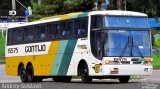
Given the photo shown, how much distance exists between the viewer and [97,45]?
25422 millimetres

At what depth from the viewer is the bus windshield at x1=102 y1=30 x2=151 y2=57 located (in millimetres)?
25047

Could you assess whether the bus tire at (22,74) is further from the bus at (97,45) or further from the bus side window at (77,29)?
the bus side window at (77,29)

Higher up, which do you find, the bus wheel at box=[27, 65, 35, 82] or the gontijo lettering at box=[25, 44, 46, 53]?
the gontijo lettering at box=[25, 44, 46, 53]

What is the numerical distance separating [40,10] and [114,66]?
24.9 meters

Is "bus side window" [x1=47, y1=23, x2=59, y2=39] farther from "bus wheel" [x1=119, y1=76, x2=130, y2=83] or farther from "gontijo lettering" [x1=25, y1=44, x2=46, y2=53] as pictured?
"bus wheel" [x1=119, y1=76, x2=130, y2=83]

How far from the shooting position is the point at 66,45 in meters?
27.4

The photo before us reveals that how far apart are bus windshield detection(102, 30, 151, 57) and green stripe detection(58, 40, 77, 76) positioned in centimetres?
216

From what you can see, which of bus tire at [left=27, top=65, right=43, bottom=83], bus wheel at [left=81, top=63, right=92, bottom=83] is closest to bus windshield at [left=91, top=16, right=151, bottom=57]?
bus wheel at [left=81, top=63, right=92, bottom=83]

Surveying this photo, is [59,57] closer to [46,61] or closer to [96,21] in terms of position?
[46,61]

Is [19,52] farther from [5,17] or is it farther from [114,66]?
[5,17]

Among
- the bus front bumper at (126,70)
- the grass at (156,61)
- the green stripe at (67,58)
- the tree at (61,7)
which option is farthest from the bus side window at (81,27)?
the tree at (61,7)

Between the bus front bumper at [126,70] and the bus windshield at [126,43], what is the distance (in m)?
0.53

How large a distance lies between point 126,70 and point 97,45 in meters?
1.64

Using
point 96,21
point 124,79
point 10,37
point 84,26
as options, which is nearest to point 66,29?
point 84,26
